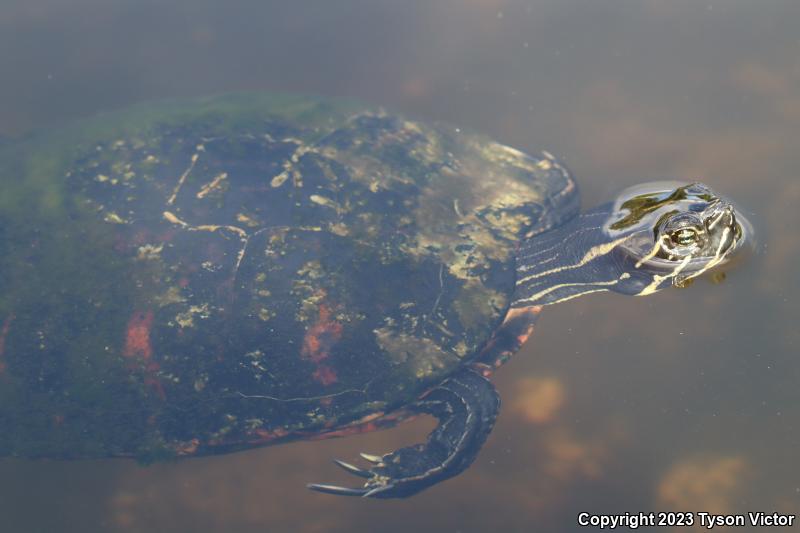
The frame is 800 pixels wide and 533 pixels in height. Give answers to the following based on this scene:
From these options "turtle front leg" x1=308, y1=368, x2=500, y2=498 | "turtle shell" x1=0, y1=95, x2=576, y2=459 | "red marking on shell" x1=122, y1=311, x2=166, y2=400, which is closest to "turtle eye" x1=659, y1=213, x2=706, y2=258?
"turtle shell" x1=0, y1=95, x2=576, y2=459

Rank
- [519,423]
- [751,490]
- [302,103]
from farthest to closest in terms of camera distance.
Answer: [302,103] < [519,423] < [751,490]

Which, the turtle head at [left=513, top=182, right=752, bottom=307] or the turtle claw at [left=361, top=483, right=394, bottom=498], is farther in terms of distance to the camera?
the turtle head at [left=513, top=182, right=752, bottom=307]

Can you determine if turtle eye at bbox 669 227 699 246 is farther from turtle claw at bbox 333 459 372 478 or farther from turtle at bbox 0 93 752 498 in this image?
turtle claw at bbox 333 459 372 478

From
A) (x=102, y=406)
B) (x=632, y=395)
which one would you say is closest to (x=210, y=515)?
(x=102, y=406)

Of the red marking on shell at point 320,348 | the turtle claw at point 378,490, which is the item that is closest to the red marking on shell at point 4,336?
the red marking on shell at point 320,348

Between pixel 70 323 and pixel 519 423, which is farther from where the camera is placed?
pixel 519 423

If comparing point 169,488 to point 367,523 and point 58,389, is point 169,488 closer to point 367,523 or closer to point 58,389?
→ point 58,389

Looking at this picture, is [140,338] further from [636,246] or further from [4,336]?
[636,246]

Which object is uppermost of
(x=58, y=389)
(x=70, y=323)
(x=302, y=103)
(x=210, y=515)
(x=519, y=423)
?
(x=302, y=103)
